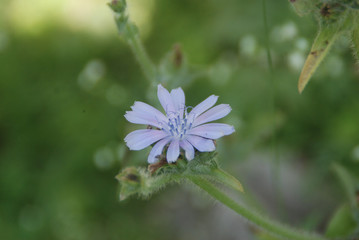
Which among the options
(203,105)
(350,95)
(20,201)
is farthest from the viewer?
(20,201)

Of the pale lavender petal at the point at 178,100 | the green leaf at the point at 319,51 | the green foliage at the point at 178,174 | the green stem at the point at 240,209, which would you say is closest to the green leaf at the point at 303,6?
the green leaf at the point at 319,51

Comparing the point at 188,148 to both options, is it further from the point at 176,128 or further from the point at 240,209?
the point at 240,209

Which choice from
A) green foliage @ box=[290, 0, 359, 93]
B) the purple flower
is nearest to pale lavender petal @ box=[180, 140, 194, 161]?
the purple flower

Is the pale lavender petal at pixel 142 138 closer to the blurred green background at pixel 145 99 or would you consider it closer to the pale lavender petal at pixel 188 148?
the pale lavender petal at pixel 188 148

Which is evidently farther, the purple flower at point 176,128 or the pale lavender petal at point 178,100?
the pale lavender petal at point 178,100

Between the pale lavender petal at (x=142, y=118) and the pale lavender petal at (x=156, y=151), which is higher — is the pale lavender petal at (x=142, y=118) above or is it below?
above

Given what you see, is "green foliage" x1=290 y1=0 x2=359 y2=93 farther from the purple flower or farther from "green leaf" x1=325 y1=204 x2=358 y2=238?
"green leaf" x1=325 y1=204 x2=358 y2=238

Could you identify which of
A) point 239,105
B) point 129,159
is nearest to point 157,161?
point 129,159

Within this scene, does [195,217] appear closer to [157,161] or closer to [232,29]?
[232,29]
